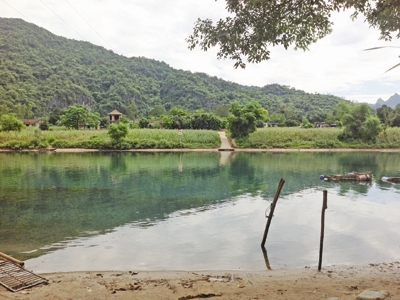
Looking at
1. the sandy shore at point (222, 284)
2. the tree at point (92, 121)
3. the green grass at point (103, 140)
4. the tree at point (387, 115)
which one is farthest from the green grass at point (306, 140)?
the sandy shore at point (222, 284)

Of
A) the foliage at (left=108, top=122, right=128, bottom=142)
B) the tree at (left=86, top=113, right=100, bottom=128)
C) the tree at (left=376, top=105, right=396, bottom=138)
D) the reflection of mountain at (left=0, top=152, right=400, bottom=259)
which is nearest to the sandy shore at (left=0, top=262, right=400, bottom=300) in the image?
the reflection of mountain at (left=0, top=152, right=400, bottom=259)

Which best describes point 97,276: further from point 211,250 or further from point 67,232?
point 67,232

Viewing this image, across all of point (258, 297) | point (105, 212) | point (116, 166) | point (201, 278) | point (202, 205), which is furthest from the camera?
point (116, 166)

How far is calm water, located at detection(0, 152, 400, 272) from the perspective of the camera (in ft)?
30.7

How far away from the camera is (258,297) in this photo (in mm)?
5879

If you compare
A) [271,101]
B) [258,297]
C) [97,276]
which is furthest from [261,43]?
[271,101]

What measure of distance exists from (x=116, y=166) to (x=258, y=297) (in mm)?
25746

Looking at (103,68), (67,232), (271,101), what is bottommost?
(67,232)

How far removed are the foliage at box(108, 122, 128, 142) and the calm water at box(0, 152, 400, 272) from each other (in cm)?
1961

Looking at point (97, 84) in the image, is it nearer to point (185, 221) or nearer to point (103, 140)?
point (103, 140)

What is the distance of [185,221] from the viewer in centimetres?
1303

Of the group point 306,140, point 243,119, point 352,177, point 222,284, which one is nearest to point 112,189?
point 222,284

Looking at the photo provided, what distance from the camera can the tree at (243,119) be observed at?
1892 inches

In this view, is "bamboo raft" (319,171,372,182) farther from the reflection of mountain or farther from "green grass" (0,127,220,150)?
"green grass" (0,127,220,150)
